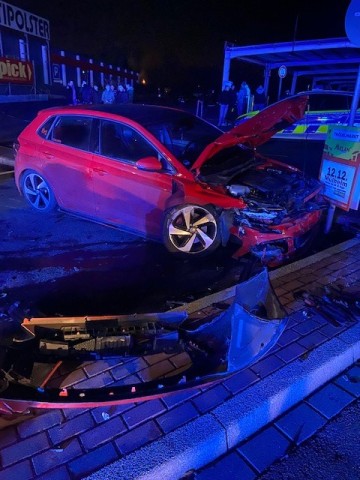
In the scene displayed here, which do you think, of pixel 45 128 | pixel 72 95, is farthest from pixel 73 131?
pixel 72 95

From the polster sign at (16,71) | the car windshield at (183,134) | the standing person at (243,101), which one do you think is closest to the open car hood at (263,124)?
the car windshield at (183,134)

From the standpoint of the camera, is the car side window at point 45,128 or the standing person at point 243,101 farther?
the standing person at point 243,101

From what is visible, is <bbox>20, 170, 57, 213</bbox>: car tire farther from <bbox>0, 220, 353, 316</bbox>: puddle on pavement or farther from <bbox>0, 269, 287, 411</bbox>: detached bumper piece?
<bbox>0, 269, 287, 411</bbox>: detached bumper piece

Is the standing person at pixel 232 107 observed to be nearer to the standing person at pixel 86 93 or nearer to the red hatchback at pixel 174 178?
the standing person at pixel 86 93

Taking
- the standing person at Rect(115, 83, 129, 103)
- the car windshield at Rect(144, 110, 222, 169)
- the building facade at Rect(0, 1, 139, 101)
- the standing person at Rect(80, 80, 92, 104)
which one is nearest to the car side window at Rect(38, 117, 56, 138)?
the car windshield at Rect(144, 110, 222, 169)

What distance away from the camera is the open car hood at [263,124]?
427 centimetres

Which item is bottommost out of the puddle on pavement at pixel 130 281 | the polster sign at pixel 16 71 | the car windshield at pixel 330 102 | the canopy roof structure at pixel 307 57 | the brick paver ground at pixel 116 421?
the puddle on pavement at pixel 130 281

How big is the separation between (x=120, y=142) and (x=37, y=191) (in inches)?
66.1

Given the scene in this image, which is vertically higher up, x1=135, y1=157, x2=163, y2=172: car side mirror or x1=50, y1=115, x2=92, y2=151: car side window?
x1=50, y1=115, x2=92, y2=151: car side window

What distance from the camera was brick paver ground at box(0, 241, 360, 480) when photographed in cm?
195

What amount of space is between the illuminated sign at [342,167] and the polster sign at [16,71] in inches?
763

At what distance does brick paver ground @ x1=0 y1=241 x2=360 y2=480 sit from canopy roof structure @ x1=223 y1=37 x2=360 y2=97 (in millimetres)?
11017

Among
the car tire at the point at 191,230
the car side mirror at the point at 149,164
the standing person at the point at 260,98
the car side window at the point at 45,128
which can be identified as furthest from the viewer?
the standing person at the point at 260,98

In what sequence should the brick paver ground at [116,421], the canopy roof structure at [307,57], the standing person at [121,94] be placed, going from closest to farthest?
the brick paver ground at [116,421] → the canopy roof structure at [307,57] → the standing person at [121,94]
